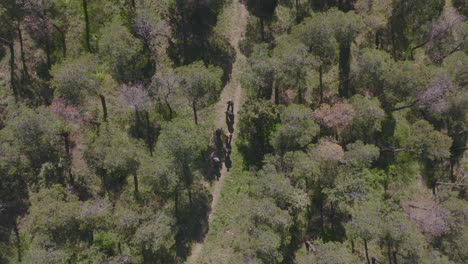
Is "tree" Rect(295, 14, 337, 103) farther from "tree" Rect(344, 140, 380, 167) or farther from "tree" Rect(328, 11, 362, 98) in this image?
"tree" Rect(344, 140, 380, 167)

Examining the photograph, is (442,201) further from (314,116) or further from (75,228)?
(75,228)

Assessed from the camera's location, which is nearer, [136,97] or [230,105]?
[136,97]

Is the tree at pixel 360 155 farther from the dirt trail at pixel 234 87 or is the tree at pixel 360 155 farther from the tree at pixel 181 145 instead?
the tree at pixel 181 145

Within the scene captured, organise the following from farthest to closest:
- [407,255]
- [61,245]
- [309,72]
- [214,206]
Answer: [309,72] < [214,206] < [407,255] < [61,245]

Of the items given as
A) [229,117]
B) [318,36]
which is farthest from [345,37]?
[229,117]

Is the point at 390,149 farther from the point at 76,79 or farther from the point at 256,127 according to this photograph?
the point at 76,79

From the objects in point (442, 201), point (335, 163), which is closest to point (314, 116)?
point (335, 163)
